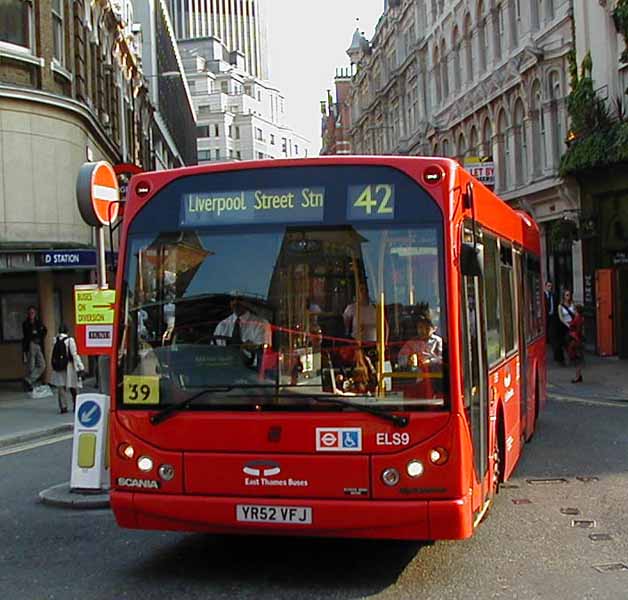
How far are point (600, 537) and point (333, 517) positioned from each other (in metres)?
2.63

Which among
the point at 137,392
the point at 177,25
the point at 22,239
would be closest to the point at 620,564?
the point at 137,392

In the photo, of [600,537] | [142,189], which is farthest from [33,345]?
[600,537]

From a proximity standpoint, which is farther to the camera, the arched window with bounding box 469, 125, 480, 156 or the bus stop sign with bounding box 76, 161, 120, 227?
the arched window with bounding box 469, 125, 480, 156

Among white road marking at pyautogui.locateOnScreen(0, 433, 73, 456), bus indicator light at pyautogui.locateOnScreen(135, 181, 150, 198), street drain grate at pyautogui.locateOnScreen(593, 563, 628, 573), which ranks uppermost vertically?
bus indicator light at pyautogui.locateOnScreen(135, 181, 150, 198)

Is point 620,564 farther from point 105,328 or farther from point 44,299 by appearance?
point 44,299

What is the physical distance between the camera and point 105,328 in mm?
9047

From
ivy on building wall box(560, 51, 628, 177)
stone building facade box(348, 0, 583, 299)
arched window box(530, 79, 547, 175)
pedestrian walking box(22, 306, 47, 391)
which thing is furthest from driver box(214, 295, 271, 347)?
arched window box(530, 79, 547, 175)

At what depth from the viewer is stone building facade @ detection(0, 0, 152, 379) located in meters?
19.9

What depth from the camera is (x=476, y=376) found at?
6.32 m

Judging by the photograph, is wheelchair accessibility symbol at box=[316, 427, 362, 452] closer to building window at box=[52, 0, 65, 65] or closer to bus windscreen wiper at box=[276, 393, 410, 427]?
bus windscreen wiper at box=[276, 393, 410, 427]

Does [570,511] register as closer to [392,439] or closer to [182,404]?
[392,439]

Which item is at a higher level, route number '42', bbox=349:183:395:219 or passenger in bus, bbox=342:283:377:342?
route number '42', bbox=349:183:395:219

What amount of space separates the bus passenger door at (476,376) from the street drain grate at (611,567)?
0.90 m

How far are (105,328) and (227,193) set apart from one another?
3443 millimetres
